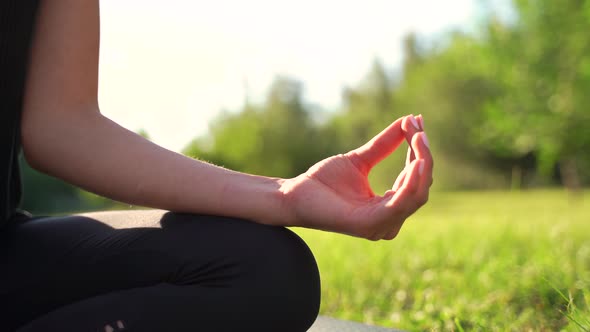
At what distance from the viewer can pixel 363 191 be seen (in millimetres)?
910

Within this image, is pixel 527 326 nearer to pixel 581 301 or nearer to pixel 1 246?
pixel 581 301

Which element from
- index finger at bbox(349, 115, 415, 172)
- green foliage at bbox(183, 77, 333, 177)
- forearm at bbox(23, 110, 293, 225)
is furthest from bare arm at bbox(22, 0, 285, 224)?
green foliage at bbox(183, 77, 333, 177)

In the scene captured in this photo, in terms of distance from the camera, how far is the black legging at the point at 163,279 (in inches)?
33.6

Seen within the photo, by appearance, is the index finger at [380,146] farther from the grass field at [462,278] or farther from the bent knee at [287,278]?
the grass field at [462,278]

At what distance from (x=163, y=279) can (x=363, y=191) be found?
33 cm

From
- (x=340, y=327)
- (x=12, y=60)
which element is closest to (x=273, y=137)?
(x=340, y=327)

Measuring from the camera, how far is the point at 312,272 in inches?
37.0

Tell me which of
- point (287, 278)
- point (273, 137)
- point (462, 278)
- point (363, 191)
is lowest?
point (273, 137)

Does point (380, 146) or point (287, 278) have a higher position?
point (380, 146)

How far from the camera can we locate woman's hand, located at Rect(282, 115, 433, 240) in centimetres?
79

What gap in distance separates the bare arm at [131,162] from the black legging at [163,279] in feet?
0.15

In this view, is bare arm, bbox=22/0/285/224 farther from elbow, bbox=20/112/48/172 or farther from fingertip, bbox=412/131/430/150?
fingertip, bbox=412/131/430/150

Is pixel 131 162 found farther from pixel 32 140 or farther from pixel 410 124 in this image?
pixel 410 124

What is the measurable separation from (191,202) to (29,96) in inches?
13.2
